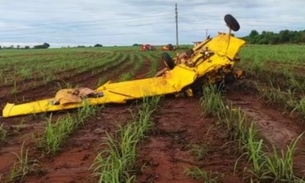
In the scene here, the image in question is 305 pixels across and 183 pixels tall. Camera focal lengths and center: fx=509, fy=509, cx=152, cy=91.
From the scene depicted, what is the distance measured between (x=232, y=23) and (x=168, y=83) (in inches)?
62.3

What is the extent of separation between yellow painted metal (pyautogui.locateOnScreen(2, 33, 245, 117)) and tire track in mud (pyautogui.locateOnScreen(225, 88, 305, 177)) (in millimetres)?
715

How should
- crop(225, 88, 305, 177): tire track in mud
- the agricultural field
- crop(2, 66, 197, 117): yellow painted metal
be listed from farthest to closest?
crop(2, 66, 197, 117): yellow painted metal → crop(225, 88, 305, 177): tire track in mud → the agricultural field

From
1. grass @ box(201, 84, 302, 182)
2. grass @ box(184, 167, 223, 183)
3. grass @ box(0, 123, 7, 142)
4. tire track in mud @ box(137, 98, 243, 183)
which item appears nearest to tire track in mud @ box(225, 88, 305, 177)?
grass @ box(201, 84, 302, 182)

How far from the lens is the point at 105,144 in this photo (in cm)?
547

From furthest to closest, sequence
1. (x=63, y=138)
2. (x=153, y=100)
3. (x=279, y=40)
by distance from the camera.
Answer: (x=279, y=40) < (x=153, y=100) < (x=63, y=138)

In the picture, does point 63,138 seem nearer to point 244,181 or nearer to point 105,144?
point 105,144

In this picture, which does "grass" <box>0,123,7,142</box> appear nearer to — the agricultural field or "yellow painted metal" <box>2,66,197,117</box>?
the agricultural field

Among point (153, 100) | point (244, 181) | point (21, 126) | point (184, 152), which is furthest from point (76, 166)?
point (153, 100)

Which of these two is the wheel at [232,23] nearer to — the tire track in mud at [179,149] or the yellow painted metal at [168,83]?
the yellow painted metal at [168,83]

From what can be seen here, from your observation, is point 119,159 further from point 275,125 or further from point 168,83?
point 168,83

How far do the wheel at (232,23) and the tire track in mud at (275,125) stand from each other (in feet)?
4.15

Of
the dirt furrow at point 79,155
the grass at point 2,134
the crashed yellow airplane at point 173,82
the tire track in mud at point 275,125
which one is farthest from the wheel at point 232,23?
the grass at point 2,134

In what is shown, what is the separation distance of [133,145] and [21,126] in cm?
225

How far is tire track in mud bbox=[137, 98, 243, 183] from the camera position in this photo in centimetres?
446
